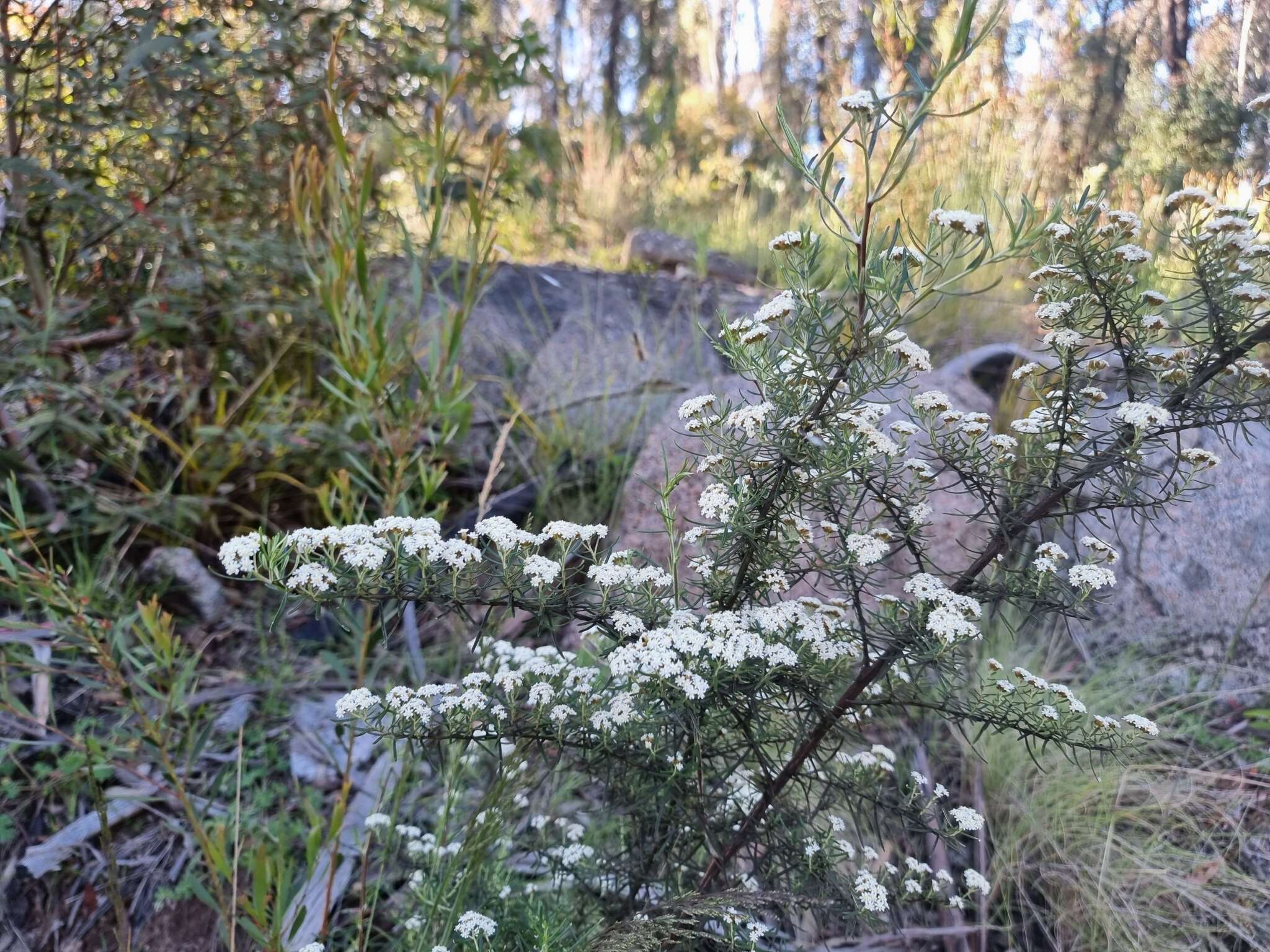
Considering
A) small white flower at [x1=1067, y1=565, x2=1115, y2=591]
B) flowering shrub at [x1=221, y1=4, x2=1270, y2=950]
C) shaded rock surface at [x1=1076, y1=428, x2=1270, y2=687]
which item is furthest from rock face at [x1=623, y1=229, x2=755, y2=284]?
small white flower at [x1=1067, y1=565, x2=1115, y2=591]

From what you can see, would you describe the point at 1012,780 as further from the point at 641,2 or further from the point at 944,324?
the point at 641,2

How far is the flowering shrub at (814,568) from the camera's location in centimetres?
103

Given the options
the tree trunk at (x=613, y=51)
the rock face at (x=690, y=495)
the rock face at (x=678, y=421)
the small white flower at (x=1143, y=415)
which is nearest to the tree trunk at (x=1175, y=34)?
the rock face at (x=678, y=421)

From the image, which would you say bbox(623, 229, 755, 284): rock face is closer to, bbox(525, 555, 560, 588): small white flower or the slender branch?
the slender branch

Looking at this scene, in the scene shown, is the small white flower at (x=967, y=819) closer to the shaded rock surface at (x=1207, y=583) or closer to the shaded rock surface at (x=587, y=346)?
the shaded rock surface at (x=1207, y=583)

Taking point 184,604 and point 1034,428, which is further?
point 184,604

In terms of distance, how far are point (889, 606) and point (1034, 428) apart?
31 cm

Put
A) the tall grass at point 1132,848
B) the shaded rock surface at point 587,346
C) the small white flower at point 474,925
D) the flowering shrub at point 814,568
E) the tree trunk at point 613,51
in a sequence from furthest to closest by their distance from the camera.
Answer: the tree trunk at point 613,51 → the shaded rock surface at point 587,346 → the tall grass at point 1132,848 → the small white flower at point 474,925 → the flowering shrub at point 814,568

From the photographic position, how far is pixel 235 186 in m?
2.83

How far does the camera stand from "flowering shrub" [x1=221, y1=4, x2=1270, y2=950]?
40.5 inches

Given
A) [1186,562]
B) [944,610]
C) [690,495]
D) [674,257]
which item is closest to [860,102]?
[944,610]

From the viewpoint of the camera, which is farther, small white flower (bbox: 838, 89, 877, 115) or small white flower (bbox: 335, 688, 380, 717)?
small white flower (bbox: 335, 688, 380, 717)

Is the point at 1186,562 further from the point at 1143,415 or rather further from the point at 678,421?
the point at 1143,415

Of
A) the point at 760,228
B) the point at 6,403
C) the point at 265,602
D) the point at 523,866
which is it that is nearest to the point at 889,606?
the point at 523,866
